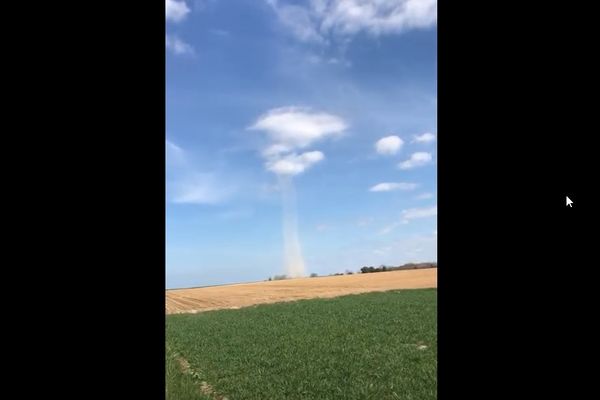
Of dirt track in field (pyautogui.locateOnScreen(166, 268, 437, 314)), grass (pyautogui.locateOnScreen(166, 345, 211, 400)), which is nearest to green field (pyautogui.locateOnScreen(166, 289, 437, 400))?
grass (pyautogui.locateOnScreen(166, 345, 211, 400))

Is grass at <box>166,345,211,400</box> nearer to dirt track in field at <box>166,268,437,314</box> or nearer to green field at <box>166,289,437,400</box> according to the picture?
green field at <box>166,289,437,400</box>

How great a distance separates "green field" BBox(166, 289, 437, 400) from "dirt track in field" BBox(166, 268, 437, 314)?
1715 centimetres

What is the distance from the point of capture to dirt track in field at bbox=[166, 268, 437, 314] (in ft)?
115

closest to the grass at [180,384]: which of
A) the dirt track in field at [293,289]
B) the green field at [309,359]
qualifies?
the green field at [309,359]

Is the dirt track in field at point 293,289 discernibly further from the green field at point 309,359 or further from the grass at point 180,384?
the grass at point 180,384

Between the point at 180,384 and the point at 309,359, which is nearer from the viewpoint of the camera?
the point at 180,384

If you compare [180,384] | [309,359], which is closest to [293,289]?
[309,359]

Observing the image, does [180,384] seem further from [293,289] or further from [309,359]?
[293,289]

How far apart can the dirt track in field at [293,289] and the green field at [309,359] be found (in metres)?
17.2

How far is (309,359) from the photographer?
10164mm

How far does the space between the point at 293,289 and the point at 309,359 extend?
31729 millimetres
